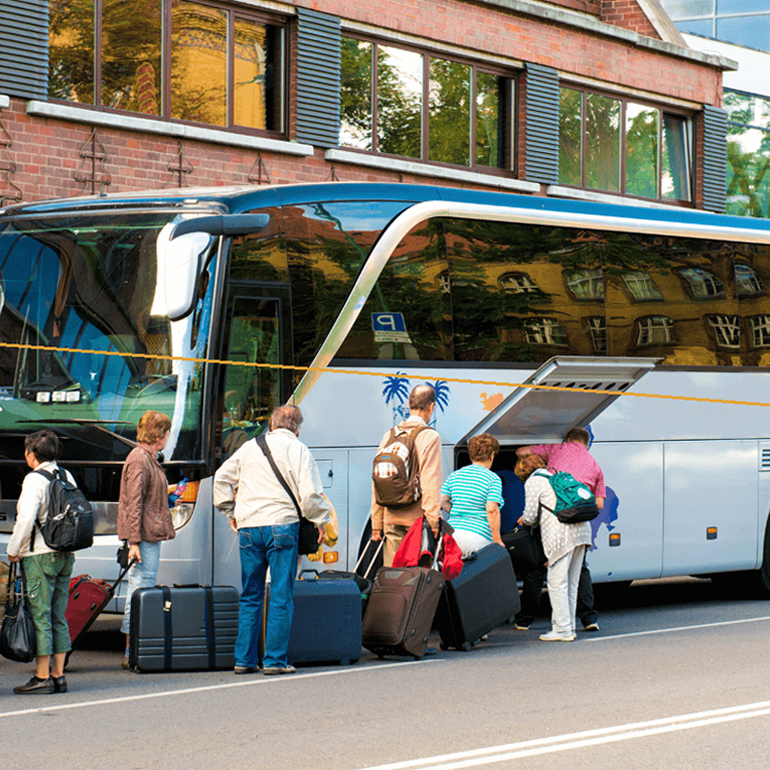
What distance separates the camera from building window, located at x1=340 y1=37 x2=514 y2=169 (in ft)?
63.2

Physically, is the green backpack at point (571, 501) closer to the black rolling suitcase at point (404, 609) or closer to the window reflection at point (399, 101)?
the black rolling suitcase at point (404, 609)

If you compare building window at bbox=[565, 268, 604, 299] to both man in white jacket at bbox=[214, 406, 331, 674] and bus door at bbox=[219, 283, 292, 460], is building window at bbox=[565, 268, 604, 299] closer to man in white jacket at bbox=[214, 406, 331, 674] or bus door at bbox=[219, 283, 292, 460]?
bus door at bbox=[219, 283, 292, 460]

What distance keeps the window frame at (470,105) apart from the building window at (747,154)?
8.97m

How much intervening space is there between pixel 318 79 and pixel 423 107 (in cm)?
200

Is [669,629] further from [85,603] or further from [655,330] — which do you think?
[85,603]

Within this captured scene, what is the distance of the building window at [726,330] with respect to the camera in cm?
1307

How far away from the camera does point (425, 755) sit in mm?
6598

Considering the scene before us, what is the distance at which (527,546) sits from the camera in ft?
35.6

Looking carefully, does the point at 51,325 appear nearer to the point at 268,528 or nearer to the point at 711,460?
the point at 268,528

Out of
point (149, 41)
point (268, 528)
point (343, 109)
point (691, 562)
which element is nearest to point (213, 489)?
point (268, 528)

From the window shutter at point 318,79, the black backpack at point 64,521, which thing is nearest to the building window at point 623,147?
the window shutter at point 318,79

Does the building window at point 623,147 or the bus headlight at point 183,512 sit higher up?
the building window at point 623,147

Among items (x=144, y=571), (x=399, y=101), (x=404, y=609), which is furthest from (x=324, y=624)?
(x=399, y=101)

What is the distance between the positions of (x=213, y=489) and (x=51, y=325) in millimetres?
1831
